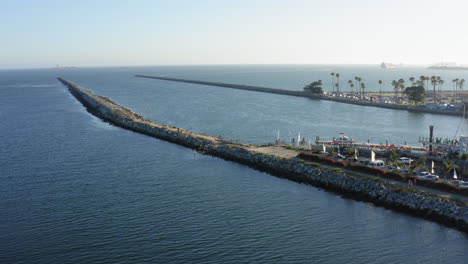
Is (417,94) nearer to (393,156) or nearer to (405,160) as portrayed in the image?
(405,160)

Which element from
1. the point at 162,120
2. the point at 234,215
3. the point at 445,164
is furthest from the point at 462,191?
the point at 162,120

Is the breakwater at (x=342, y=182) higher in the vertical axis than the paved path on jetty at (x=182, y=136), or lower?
lower

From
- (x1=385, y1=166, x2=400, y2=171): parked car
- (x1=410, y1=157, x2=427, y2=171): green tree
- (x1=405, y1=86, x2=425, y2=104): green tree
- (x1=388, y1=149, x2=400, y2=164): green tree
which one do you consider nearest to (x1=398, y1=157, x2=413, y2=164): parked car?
(x1=388, y1=149, x2=400, y2=164): green tree

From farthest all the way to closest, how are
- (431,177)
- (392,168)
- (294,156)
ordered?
(294,156) → (392,168) → (431,177)

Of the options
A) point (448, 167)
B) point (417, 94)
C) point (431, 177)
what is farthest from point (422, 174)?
point (417, 94)

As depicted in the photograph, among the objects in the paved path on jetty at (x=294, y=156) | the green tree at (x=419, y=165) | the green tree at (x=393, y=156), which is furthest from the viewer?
the green tree at (x=393, y=156)

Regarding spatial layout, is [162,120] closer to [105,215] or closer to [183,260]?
[105,215]

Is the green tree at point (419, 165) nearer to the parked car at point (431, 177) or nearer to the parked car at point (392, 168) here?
the parked car at point (392, 168)

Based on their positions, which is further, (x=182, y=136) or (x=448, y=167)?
(x=182, y=136)

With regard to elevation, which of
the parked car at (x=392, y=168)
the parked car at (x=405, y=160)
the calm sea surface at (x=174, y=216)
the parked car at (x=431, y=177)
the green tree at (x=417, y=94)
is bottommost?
the calm sea surface at (x=174, y=216)

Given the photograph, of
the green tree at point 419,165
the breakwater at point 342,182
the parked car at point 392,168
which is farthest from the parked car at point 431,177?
the parked car at point 392,168

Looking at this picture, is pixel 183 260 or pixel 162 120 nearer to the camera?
pixel 183 260
